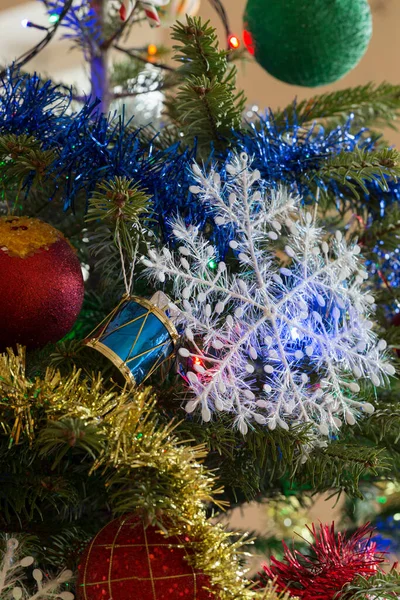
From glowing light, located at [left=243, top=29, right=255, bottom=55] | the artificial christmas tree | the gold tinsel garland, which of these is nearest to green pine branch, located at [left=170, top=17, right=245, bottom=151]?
the artificial christmas tree

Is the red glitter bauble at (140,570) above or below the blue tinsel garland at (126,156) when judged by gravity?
below

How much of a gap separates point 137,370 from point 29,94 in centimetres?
22

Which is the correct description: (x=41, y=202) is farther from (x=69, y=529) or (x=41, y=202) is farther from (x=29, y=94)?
(x=69, y=529)

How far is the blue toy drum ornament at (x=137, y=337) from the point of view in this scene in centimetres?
42

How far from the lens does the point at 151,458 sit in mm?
351

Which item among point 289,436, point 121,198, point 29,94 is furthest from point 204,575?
point 29,94

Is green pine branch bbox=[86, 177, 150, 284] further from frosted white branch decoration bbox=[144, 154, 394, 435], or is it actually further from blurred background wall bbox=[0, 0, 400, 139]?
blurred background wall bbox=[0, 0, 400, 139]

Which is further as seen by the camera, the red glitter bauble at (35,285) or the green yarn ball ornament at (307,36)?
the green yarn ball ornament at (307,36)

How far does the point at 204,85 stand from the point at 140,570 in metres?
0.32

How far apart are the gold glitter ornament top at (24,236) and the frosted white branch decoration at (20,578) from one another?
18cm

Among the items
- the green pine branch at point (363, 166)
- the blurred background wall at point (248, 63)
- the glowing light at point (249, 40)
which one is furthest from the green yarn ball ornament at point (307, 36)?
the blurred background wall at point (248, 63)

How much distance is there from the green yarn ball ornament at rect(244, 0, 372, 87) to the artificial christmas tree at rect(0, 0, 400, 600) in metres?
0.09

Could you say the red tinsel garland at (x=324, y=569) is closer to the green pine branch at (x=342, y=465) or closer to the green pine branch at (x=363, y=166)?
the green pine branch at (x=342, y=465)

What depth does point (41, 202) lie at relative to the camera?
582 millimetres
